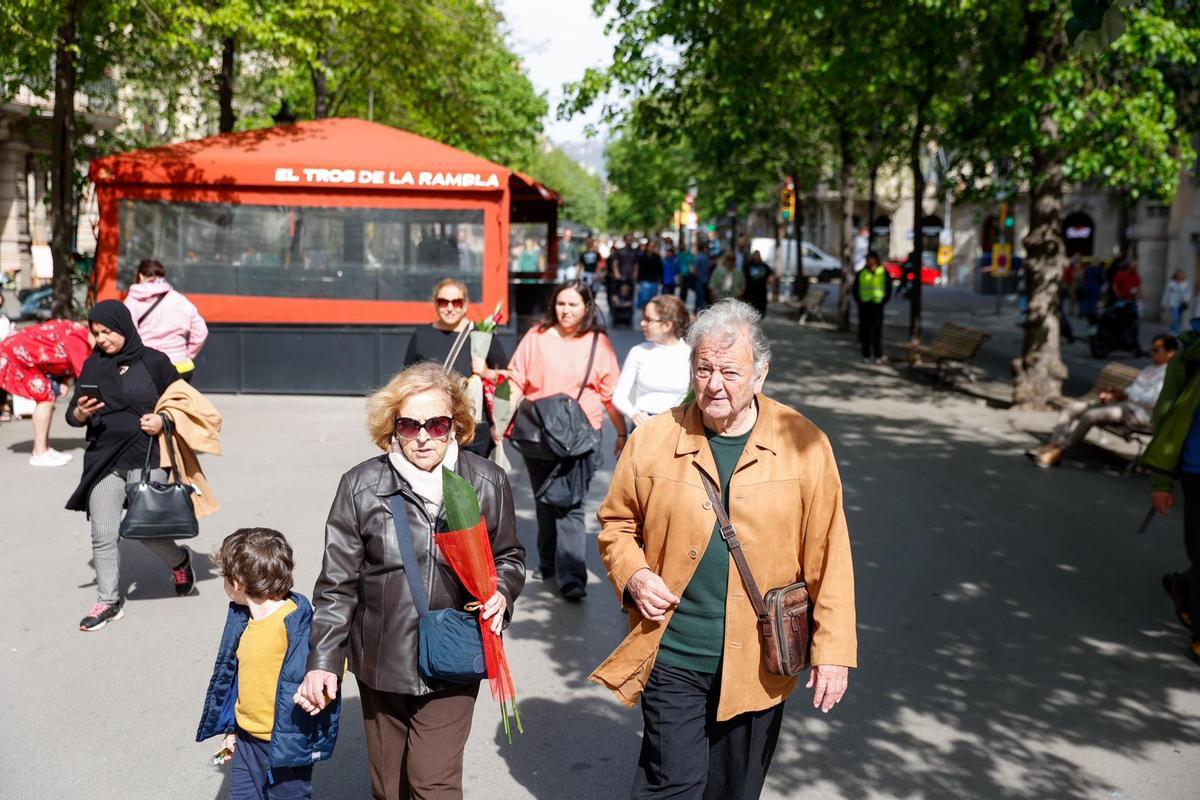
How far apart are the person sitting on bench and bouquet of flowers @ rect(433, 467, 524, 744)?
8038mm

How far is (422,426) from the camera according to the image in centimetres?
356

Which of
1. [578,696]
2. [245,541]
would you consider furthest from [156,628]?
[245,541]

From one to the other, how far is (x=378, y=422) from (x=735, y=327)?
1.04m

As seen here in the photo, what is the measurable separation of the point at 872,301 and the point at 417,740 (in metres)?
18.0

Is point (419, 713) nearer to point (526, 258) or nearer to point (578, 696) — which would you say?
point (578, 696)

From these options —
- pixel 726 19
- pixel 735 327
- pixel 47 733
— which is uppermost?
pixel 726 19

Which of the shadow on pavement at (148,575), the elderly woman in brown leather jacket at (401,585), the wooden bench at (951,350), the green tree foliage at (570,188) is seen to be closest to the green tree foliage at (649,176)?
the green tree foliage at (570,188)

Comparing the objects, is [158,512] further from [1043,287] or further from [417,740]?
[1043,287]

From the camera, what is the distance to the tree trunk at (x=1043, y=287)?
14.6 meters

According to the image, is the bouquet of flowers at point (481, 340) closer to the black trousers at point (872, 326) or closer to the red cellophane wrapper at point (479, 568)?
the red cellophane wrapper at point (479, 568)

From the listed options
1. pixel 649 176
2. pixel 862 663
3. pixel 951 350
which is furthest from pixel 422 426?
pixel 649 176

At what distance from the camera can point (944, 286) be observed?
56594 mm

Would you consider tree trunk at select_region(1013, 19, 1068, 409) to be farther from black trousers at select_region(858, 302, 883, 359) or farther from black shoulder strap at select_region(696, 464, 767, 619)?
black shoulder strap at select_region(696, 464, 767, 619)

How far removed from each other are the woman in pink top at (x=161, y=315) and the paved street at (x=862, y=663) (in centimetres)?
107
